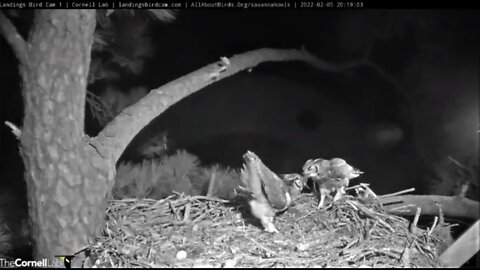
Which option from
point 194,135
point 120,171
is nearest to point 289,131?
point 194,135

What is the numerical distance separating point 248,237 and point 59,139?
0.60 meters

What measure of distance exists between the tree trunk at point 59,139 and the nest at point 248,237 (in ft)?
0.39

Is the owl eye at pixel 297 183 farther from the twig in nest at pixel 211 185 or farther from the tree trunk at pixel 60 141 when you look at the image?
the tree trunk at pixel 60 141

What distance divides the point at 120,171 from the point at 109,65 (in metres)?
0.46

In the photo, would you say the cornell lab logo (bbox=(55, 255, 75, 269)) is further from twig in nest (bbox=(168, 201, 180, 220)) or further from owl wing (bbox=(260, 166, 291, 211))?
owl wing (bbox=(260, 166, 291, 211))

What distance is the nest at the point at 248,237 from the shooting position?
46.3 inches

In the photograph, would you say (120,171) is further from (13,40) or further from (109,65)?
(13,40)

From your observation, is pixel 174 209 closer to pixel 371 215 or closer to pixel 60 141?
pixel 60 141

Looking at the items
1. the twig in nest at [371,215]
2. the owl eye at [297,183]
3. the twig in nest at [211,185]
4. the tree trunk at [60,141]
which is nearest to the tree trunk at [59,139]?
the tree trunk at [60,141]

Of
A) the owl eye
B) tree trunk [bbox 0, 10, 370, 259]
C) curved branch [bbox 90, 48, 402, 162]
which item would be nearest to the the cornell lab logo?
tree trunk [bbox 0, 10, 370, 259]

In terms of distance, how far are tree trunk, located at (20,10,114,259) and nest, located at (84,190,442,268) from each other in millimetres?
120

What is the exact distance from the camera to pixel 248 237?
127 centimetres

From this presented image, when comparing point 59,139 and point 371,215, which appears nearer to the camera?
point 59,139

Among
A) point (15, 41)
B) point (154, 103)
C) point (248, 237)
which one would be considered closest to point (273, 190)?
point (248, 237)
